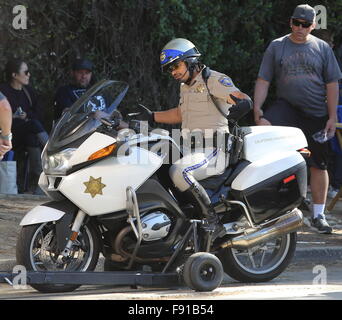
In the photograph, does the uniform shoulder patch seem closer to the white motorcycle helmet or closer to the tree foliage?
the white motorcycle helmet

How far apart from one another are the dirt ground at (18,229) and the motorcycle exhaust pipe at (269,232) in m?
1.65

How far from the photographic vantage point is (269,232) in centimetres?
870

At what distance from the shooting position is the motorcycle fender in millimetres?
8023

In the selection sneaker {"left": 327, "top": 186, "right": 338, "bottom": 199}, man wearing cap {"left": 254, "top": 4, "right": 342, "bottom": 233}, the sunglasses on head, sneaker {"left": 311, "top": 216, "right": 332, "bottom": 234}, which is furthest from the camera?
sneaker {"left": 327, "top": 186, "right": 338, "bottom": 199}

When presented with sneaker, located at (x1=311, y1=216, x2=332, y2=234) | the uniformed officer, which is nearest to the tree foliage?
sneaker, located at (x1=311, y1=216, x2=332, y2=234)

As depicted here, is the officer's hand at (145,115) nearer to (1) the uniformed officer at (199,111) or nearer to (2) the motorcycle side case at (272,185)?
(1) the uniformed officer at (199,111)

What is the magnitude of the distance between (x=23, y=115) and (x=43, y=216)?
578cm

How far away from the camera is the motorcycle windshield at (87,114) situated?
8258 millimetres

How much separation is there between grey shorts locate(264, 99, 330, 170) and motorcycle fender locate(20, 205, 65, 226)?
357cm

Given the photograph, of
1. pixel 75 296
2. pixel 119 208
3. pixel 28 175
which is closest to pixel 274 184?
pixel 119 208

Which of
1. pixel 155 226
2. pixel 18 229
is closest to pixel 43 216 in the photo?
pixel 155 226

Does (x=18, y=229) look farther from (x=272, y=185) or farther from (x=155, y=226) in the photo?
(x=272, y=185)

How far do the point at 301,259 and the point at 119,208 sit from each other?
2548mm

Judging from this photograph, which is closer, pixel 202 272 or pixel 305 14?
pixel 202 272
